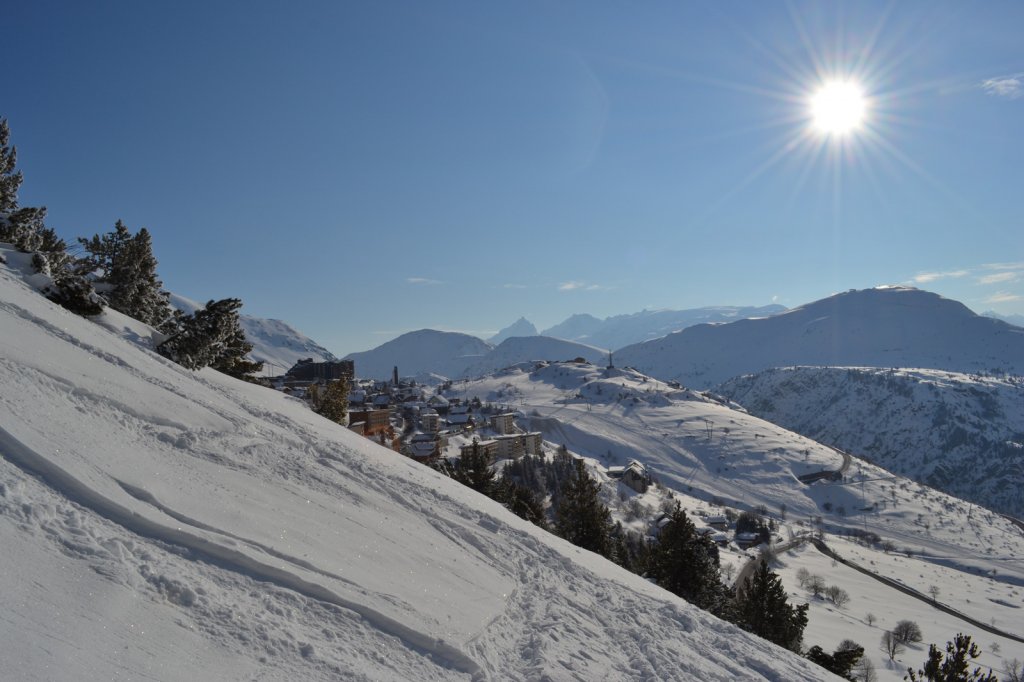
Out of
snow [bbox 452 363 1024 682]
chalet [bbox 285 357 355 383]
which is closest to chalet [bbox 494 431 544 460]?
snow [bbox 452 363 1024 682]

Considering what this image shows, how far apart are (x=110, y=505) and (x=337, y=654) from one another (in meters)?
3.05

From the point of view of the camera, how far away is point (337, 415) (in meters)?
23.3

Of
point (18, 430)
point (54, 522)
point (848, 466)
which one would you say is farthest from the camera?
point (848, 466)

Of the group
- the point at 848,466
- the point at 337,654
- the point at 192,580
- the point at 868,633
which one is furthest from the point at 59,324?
the point at 848,466

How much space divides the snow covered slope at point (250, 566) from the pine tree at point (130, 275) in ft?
50.8

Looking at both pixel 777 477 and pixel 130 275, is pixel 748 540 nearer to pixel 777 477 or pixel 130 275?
pixel 777 477

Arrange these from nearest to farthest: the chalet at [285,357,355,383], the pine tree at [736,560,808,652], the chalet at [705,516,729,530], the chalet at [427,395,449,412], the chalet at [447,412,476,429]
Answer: the pine tree at [736,560,808,652], the chalet at [705,516,729,530], the chalet at [285,357,355,383], the chalet at [447,412,476,429], the chalet at [427,395,449,412]

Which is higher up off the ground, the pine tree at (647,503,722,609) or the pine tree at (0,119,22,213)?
the pine tree at (0,119,22,213)

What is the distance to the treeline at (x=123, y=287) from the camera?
56.6 ft

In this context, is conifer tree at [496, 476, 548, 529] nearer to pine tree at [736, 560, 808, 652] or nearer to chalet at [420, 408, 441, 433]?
pine tree at [736, 560, 808, 652]

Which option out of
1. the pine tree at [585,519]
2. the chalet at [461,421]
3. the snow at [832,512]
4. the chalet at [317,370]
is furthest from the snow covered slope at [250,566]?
the chalet at [461,421]

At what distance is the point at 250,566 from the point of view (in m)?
6.00

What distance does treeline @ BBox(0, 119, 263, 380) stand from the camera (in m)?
17.3

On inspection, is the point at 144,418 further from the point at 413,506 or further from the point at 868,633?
the point at 868,633
